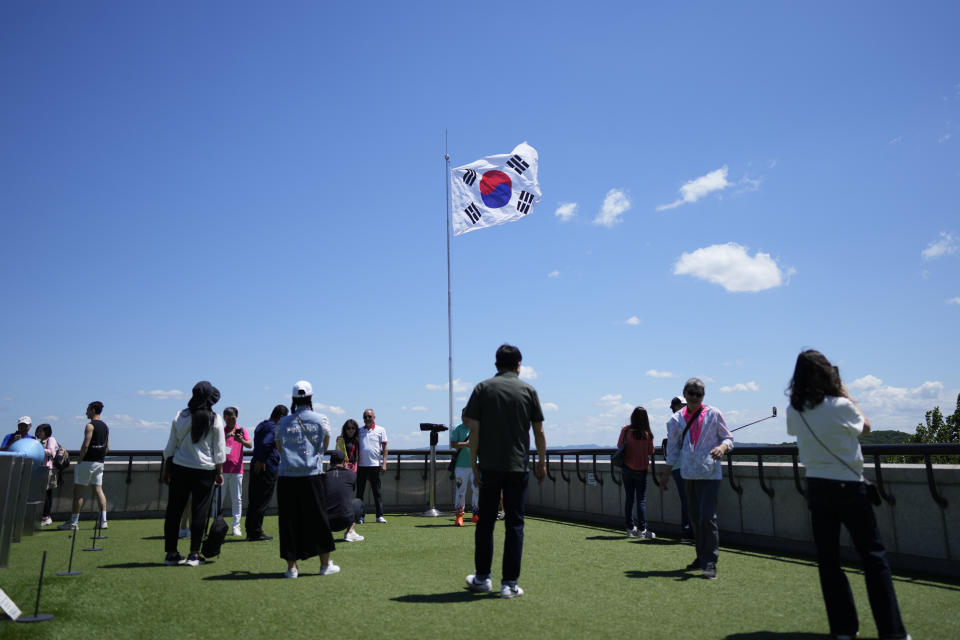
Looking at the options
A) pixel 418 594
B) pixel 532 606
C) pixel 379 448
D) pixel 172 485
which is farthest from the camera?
pixel 379 448

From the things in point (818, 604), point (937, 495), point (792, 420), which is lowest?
point (818, 604)

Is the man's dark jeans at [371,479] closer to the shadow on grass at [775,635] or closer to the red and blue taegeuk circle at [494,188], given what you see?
the red and blue taegeuk circle at [494,188]

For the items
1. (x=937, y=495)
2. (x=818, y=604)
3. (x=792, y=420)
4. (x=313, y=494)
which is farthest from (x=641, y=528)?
(x=792, y=420)

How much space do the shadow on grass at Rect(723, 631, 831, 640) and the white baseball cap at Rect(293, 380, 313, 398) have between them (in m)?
4.33

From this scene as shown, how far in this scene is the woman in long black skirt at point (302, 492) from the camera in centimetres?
642

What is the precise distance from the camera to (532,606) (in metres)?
4.96

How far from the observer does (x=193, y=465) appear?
6988 mm

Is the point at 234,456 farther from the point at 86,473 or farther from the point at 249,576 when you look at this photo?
the point at 249,576

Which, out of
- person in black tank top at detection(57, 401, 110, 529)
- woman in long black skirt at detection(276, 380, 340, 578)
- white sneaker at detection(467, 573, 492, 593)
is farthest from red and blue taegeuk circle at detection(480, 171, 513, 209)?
white sneaker at detection(467, 573, 492, 593)

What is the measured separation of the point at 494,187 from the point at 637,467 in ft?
28.1

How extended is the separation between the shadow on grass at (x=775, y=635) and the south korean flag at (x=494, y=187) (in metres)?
12.5

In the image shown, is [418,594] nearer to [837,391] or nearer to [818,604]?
[818,604]

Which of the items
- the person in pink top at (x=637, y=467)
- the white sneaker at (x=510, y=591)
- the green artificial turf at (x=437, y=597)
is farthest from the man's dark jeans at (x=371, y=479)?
the white sneaker at (x=510, y=591)

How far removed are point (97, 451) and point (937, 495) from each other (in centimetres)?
1076
